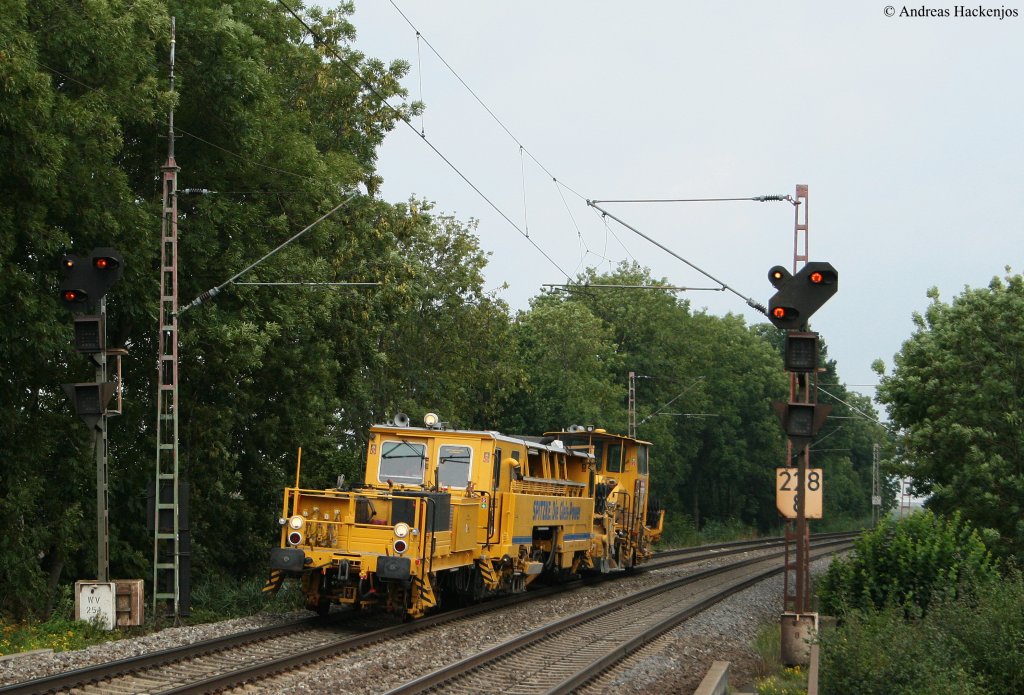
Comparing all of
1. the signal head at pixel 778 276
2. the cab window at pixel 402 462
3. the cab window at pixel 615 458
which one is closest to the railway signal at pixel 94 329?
the cab window at pixel 402 462

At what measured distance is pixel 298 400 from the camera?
88.5 feet

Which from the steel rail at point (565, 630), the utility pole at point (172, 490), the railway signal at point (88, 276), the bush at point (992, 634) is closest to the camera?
the steel rail at point (565, 630)

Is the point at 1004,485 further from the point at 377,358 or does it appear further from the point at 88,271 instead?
the point at 88,271

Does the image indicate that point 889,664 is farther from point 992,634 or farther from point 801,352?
point 801,352

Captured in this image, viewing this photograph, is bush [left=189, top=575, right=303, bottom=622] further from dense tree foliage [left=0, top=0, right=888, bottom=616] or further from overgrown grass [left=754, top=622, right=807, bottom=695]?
overgrown grass [left=754, top=622, right=807, bottom=695]

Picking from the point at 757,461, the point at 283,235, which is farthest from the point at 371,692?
the point at 757,461

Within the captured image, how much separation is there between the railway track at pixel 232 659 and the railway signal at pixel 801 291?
675 centimetres

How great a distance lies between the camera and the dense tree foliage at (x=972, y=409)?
A: 24.2 meters

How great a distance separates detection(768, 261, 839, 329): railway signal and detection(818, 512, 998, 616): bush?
4763 millimetres

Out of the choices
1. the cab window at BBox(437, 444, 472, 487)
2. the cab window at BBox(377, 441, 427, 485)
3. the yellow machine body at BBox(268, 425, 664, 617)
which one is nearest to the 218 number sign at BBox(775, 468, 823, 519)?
the yellow machine body at BBox(268, 425, 664, 617)

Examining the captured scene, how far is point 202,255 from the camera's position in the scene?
22969 mm

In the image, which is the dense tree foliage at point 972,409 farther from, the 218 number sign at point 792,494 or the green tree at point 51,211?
the green tree at point 51,211

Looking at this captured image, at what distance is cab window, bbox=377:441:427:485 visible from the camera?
747 inches

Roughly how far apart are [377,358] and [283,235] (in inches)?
218
